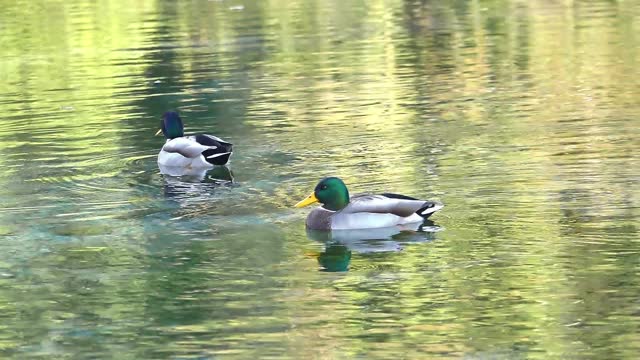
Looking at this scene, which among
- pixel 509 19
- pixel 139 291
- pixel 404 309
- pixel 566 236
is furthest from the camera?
pixel 509 19

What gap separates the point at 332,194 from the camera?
1620 centimetres

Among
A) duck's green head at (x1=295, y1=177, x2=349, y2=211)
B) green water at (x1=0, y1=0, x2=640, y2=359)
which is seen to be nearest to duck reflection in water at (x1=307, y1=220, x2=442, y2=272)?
green water at (x1=0, y1=0, x2=640, y2=359)

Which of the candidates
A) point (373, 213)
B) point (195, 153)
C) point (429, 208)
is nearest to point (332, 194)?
point (373, 213)

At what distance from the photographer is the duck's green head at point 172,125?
21.8 metres

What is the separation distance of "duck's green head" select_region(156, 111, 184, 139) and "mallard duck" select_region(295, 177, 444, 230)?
5.69 metres

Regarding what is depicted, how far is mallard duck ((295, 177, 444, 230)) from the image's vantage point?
1573 cm

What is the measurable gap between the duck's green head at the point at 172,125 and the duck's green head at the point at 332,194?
19.5 ft

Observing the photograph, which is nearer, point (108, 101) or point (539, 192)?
point (539, 192)

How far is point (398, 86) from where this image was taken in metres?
27.5

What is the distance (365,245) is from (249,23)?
2803 cm

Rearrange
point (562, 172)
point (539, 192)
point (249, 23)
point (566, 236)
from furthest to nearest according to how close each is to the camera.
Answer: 1. point (249, 23)
2. point (562, 172)
3. point (539, 192)
4. point (566, 236)

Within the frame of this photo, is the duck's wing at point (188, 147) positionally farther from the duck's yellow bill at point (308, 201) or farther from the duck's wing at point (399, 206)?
the duck's wing at point (399, 206)

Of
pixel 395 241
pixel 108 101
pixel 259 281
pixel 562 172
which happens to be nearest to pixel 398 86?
pixel 108 101

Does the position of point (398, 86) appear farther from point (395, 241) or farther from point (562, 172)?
point (395, 241)
